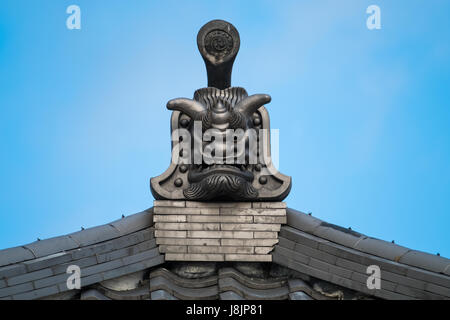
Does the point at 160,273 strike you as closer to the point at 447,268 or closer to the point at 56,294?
the point at 56,294

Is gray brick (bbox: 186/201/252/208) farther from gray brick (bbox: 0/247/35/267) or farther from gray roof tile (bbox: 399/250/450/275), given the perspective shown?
gray roof tile (bbox: 399/250/450/275)

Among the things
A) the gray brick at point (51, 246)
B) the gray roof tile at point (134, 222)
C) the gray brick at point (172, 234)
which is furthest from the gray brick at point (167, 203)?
the gray brick at point (51, 246)

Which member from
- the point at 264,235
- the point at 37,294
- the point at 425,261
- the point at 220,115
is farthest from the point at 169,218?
the point at 425,261

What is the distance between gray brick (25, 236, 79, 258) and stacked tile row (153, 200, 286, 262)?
1.58 m

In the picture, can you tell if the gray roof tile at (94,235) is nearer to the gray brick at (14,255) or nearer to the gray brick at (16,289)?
the gray brick at (14,255)

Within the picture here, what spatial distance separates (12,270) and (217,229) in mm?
3702

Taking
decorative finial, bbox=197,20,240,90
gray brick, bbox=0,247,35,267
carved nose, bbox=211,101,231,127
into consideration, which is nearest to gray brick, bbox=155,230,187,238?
carved nose, bbox=211,101,231,127

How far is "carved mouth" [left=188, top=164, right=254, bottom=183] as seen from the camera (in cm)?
1933

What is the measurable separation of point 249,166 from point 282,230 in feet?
4.34

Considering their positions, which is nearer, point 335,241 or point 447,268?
point 447,268

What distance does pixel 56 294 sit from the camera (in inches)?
731

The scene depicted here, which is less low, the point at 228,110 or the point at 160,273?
the point at 228,110
